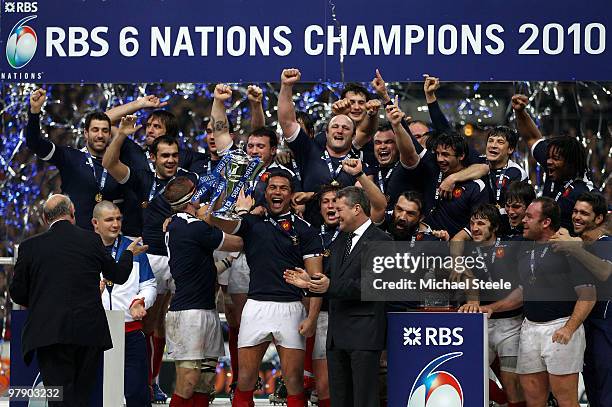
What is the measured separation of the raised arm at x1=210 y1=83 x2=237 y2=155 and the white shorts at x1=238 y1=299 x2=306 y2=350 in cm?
151

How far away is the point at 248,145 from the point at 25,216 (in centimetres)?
352

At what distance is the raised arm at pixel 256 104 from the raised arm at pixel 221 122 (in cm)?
17

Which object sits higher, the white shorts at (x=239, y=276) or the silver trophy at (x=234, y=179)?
the silver trophy at (x=234, y=179)

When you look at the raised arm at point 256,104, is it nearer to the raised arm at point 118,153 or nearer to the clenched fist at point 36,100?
the raised arm at point 118,153

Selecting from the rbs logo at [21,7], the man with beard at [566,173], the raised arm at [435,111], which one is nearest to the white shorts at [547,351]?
the man with beard at [566,173]

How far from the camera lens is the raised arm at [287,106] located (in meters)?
9.39

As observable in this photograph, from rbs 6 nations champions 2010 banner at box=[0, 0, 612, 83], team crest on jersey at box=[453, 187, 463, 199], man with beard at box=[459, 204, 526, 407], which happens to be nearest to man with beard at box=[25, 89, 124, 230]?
rbs 6 nations champions 2010 banner at box=[0, 0, 612, 83]

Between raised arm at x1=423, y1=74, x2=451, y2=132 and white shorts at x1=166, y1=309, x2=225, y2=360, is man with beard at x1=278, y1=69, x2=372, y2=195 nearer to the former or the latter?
raised arm at x1=423, y1=74, x2=451, y2=132

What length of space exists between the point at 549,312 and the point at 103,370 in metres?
3.08

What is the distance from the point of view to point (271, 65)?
9.93 metres

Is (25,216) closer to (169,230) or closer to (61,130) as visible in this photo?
(61,130)

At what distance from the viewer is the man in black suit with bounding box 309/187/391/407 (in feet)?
27.0

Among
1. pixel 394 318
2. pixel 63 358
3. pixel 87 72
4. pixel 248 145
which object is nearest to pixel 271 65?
pixel 248 145

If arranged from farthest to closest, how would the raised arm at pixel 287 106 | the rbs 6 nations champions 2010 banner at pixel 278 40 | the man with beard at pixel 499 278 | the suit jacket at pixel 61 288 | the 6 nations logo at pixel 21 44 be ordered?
the 6 nations logo at pixel 21 44 < the rbs 6 nations champions 2010 banner at pixel 278 40 < the raised arm at pixel 287 106 < the man with beard at pixel 499 278 < the suit jacket at pixel 61 288
